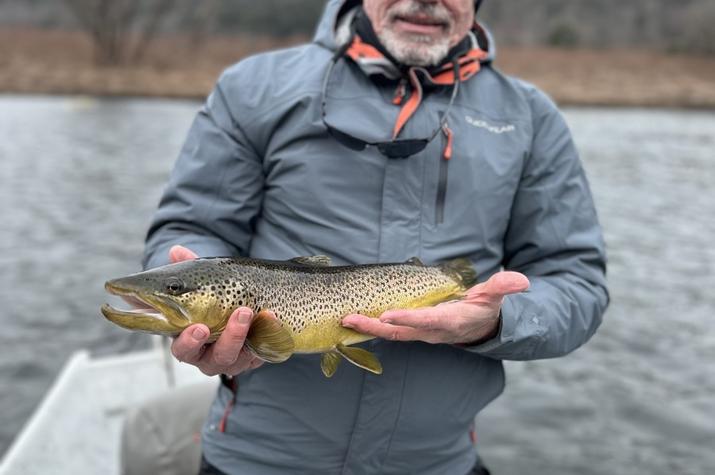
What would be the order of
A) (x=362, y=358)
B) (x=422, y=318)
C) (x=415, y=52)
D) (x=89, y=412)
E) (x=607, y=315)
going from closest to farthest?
(x=422, y=318), (x=362, y=358), (x=415, y=52), (x=89, y=412), (x=607, y=315)

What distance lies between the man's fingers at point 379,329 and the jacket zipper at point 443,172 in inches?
20.5

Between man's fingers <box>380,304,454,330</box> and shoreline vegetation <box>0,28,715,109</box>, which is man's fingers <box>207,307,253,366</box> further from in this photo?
shoreline vegetation <box>0,28,715,109</box>

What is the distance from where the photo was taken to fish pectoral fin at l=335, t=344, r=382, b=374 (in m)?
2.40

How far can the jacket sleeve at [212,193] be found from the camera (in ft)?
8.89

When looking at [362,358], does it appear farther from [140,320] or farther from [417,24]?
[417,24]

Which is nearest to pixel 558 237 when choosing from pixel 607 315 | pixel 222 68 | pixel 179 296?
pixel 179 296

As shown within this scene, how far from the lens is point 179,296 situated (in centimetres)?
223

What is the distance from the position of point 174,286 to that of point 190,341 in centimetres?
17

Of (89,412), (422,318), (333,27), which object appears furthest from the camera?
(89,412)

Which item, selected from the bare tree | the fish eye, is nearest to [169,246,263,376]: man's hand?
the fish eye

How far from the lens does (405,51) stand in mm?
2756

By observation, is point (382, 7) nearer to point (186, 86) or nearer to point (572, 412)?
point (572, 412)

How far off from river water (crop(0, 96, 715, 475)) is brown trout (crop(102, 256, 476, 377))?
183 inches

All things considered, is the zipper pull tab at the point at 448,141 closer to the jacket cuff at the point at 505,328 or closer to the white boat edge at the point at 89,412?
the jacket cuff at the point at 505,328
